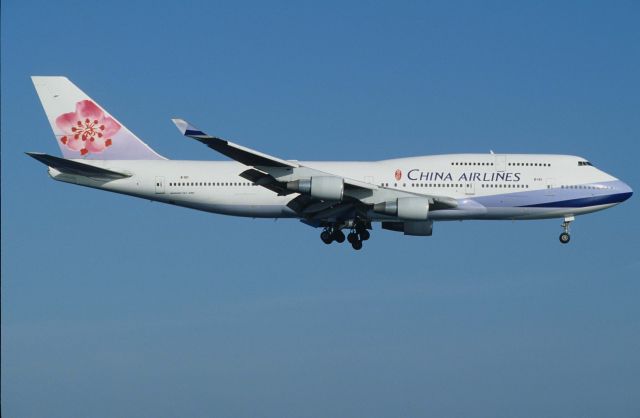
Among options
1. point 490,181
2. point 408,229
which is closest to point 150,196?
point 408,229

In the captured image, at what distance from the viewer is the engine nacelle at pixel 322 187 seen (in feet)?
157

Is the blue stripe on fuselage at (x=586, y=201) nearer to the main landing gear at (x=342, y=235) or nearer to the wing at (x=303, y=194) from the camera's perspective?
the wing at (x=303, y=194)

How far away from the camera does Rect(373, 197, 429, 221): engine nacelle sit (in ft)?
160

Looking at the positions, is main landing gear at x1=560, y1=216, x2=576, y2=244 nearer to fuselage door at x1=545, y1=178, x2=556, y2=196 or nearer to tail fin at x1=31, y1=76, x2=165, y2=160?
fuselage door at x1=545, y1=178, x2=556, y2=196

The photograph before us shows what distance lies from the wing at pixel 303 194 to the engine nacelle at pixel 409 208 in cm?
59

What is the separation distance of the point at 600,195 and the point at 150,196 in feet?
77.0

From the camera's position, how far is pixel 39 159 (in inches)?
1971

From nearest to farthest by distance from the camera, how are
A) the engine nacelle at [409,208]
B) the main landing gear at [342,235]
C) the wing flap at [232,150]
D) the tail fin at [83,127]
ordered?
1. the wing flap at [232,150]
2. the engine nacelle at [409,208]
3. the main landing gear at [342,235]
4. the tail fin at [83,127]

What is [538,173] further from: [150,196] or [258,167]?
[150,196]

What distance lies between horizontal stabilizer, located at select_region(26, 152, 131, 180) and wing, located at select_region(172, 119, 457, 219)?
7.72 m

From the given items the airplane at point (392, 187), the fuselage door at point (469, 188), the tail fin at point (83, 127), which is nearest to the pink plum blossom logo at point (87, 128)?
the tail fin at point (83, 127)

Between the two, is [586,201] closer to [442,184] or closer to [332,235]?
[442,184]

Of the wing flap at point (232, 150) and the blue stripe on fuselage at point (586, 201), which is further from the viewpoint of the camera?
the blue stripe on fuselage at point (586, 201)

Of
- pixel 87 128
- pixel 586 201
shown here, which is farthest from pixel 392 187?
pixel 87 128
